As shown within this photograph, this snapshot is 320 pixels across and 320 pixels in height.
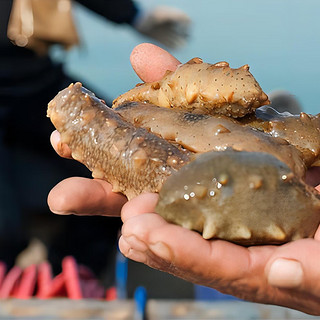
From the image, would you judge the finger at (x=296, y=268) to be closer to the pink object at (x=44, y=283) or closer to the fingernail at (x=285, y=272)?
the fingernail at (x=285, y=272)

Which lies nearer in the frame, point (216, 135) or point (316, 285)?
point (316, 285)

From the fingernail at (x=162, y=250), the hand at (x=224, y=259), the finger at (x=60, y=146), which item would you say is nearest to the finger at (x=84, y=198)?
the finger at (x=60, y=146)

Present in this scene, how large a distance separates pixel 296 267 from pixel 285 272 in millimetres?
26

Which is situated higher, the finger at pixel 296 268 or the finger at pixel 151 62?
the finger at pixel 151 62

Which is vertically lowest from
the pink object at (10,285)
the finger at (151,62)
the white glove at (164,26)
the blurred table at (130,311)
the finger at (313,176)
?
the pink object at (10,285)

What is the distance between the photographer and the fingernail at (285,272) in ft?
3.29

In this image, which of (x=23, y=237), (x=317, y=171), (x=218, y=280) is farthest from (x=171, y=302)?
(x=23, y=237)

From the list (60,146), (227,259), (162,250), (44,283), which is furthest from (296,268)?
(44,283)

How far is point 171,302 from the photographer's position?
8.45 feet

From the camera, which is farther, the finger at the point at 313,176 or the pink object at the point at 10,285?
the pink object at the point at 10,285

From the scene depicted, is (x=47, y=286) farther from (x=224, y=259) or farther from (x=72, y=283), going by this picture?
(x=224, y=259)

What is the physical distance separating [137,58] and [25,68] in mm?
2649

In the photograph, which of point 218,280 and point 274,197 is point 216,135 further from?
point 218,280

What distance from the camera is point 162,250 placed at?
1.02 metres
